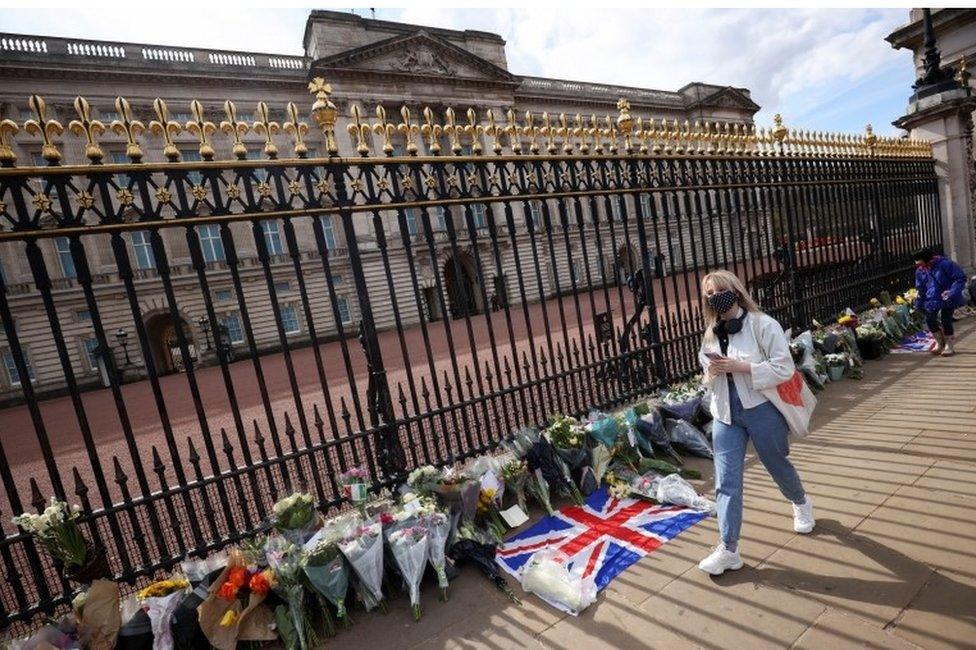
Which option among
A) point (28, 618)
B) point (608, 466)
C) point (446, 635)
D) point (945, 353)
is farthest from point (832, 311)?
point (28, 618)

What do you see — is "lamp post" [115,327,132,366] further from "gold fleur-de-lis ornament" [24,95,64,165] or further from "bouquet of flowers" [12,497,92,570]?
"bouquet of flowers" [12,497,92,570]

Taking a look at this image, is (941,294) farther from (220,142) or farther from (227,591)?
(220,142)

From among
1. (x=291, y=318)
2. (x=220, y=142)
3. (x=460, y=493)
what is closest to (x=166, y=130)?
(x=460, y=493)

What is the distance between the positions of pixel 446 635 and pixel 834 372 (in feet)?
19.7

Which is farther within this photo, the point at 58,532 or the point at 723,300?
the point at 723,300

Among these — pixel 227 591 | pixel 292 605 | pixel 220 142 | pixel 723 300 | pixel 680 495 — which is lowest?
pixel 680 495

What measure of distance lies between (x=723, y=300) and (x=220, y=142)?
25.2 metres

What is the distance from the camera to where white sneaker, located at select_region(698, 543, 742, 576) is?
9.59ft

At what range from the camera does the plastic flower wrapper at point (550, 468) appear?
405cm

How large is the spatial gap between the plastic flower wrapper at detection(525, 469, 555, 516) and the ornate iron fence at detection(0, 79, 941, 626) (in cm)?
66

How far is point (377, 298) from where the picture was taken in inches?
971

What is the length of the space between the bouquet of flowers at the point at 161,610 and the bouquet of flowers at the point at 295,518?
635 millimetres

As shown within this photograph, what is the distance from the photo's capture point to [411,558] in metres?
3.09

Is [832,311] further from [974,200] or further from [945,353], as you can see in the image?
[974,200]
